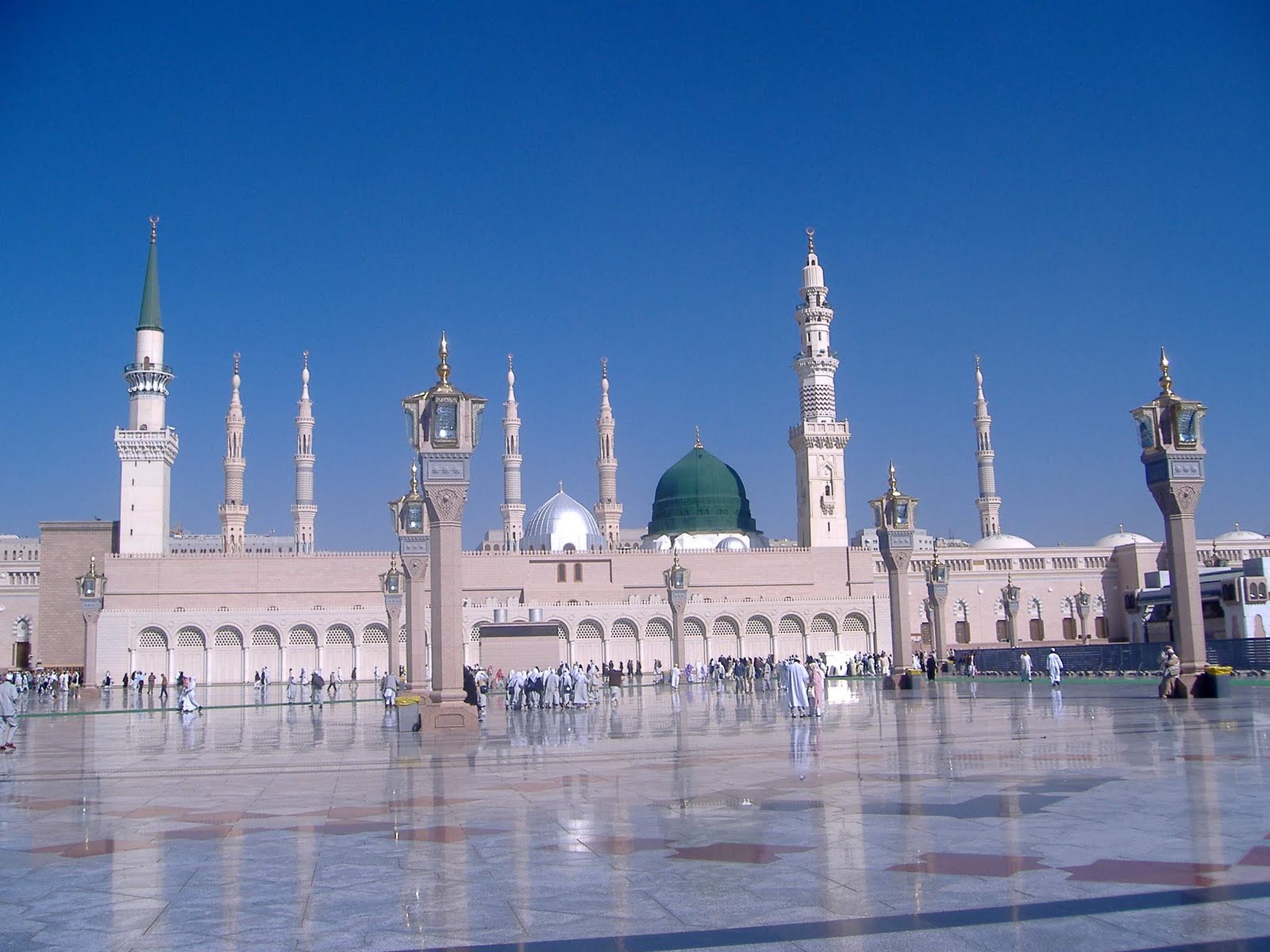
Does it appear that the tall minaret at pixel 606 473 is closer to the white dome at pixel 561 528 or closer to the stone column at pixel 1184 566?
the white dome at pixel 561 528

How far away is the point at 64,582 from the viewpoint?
46281mm

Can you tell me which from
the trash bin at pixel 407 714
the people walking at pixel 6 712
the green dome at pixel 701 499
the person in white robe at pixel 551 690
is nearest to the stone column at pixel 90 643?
the person in white robe at pixel 551 690

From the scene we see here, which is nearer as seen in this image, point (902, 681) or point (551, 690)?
point (551, 690)

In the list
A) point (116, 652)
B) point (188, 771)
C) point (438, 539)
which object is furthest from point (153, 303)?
point (188, 771)

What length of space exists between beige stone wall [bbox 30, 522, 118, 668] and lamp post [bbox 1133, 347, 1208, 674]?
1527 inches

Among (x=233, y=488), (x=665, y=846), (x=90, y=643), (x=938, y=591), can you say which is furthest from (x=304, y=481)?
(x=665, y=846)

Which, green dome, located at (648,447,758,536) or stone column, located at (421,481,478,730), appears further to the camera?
green dome, located at (648,447,758,536)

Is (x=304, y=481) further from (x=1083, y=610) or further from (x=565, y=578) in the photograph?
(x=1083, y=610)

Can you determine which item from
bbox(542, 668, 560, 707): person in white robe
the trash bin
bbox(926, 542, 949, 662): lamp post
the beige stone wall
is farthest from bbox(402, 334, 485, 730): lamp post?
the beige stone wall

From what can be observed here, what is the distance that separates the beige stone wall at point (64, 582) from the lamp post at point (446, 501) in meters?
34.2

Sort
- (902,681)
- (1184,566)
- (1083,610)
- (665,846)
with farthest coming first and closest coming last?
(1083,610) → (902,681) → (1184,566) → (665,846)

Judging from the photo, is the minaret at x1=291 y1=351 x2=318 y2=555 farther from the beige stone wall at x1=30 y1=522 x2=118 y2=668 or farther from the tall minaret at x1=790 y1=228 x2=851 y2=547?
the tall minaret at x1=790 y1=228 x2=851 y2=547

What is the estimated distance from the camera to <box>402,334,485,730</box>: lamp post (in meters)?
13.4

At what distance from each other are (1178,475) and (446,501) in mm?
9649
